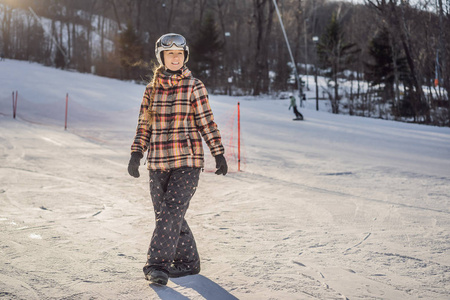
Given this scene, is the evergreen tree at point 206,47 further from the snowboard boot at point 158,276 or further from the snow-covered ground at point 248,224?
the snowboard boot at point 158,276

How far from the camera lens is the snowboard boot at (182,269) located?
329 centimetres

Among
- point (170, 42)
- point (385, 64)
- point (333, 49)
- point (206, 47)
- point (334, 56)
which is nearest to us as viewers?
point (170, 42)

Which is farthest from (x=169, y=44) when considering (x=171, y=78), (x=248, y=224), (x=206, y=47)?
(x=206, y=47)

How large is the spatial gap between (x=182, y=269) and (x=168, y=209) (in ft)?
1.79

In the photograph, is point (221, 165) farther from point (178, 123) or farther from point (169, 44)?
point (169, 44)

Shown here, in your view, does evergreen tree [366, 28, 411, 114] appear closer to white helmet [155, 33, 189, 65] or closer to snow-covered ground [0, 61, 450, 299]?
snow-covered ground [0, 61, 450, 299]

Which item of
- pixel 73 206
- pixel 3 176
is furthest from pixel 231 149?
pixel 73 206

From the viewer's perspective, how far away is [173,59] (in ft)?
10.2

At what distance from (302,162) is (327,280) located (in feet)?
23.1

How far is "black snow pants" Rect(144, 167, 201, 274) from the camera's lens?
304 centimetres

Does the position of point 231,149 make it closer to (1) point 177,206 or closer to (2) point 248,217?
(2) point 248,217

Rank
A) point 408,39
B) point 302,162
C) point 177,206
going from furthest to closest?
1. point 408,39
2. point 302,162
3. point 177,206

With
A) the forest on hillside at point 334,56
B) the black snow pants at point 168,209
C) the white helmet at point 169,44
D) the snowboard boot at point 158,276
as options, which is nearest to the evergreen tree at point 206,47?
the forest on hillside at point 334,56

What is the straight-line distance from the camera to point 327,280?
3.29 metres
